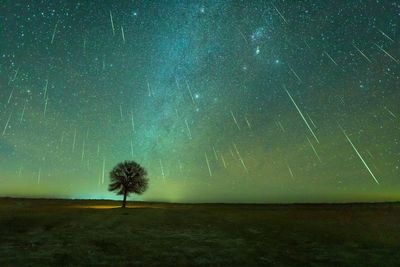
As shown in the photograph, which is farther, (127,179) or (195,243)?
(127,179)

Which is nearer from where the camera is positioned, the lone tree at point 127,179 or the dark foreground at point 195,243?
the dark foreground at point 195,243

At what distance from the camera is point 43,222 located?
115 ft

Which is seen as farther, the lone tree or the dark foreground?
the lone tree

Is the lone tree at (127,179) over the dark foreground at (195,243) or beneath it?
over

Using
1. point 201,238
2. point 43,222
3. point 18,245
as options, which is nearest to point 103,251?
point 18,245

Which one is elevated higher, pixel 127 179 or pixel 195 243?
pixel 127 179

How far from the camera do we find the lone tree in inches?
3029

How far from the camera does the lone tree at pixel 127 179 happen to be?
76938mm

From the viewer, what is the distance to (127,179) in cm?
7731

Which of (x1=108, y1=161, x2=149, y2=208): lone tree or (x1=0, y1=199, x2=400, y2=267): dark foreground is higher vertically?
(x1=108, y1=161, x2=149, y2=208): lone tree

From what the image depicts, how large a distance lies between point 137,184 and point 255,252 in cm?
5675

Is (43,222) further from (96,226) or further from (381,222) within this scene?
(381,222)

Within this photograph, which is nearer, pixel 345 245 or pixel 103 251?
pixel 103 251

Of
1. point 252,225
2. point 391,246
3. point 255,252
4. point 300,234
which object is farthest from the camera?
point 252,225
